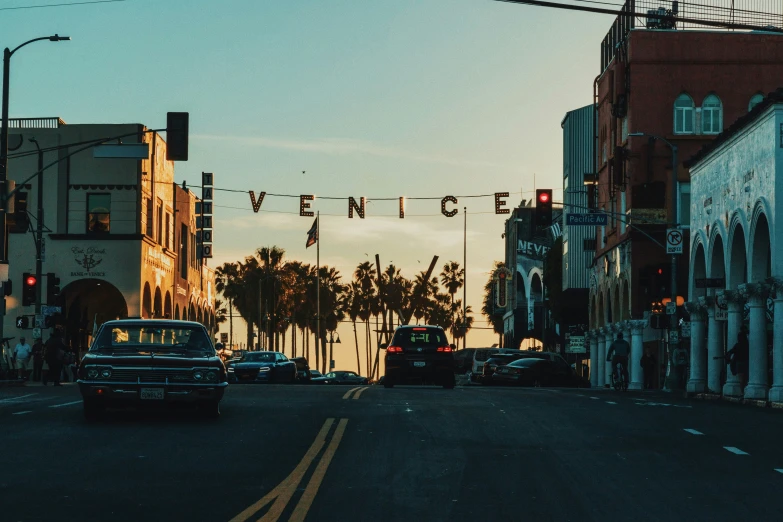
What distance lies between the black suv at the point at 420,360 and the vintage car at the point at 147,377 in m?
16.7

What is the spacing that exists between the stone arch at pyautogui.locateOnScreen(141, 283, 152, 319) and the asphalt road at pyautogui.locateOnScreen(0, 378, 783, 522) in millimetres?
43956

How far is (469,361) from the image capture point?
270 ft

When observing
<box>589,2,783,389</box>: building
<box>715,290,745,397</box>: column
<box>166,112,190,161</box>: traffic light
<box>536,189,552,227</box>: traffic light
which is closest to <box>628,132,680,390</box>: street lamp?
<box>715,290,745,397</box>: column

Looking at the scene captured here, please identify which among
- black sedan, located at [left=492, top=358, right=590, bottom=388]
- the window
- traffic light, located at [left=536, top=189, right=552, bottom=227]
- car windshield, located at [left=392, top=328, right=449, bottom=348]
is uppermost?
the window

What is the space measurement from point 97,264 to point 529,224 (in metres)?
58.4

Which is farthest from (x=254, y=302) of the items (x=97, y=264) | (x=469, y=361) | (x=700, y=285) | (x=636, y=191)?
(x=700, y=285)

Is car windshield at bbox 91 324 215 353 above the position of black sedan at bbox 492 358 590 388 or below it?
above

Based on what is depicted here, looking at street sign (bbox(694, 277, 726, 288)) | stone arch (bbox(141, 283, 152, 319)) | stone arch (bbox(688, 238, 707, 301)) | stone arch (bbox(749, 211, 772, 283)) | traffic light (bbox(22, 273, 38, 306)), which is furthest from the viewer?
stone arch (bbox(141, 283, 152, 319))

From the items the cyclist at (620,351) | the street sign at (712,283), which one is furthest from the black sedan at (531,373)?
the street sign at (712,283)

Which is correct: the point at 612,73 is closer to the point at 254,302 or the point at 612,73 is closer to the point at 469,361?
the point at 469,361

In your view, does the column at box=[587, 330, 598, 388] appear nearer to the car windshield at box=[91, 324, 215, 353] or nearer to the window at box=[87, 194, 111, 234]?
the window at box=[87, 194, 111, 234]

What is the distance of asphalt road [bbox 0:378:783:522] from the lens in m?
10.8

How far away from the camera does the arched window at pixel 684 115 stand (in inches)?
2349

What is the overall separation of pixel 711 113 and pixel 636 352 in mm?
11474
